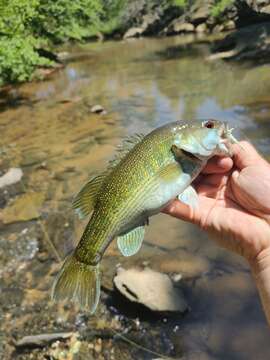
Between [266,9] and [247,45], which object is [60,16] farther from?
[266,9]

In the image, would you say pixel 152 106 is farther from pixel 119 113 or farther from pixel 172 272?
pixel 172 272

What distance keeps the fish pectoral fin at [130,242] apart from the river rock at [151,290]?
101 inches

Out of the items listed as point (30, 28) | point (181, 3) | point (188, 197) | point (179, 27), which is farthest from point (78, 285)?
point (181, 3)

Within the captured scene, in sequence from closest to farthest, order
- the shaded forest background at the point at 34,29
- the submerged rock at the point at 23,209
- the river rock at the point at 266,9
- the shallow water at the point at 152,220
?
1. the shallow water at the point at 152,220
2. the submerged rock at the point at 23,209
3. the shaded forest background at the point at 34,29
4. the river rock at the point at 266,9

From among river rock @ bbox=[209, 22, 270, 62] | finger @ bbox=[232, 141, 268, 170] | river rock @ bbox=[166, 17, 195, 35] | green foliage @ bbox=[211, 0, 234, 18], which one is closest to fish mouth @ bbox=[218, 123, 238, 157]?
finger @ bbox=[232, 141, 268, 170]

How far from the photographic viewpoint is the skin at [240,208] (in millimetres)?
3566

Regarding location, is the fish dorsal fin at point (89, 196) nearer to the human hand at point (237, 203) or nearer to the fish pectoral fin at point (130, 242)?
the fish pectoral fin at point (130, 242)

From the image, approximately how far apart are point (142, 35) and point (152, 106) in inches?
1429

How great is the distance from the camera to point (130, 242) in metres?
3.25

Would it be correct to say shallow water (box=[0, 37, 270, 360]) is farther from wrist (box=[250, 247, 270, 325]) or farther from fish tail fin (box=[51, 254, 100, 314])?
fish tail fin (box=[51, 254, 100, 314])

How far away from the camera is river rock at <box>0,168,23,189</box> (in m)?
9.78

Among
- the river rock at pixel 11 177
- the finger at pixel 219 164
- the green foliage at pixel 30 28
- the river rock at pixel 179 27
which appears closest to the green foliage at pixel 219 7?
the river rock at pixel 179 27

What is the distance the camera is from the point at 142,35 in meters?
49.1

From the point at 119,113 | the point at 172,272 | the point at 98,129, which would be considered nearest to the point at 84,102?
the point at 119,113
